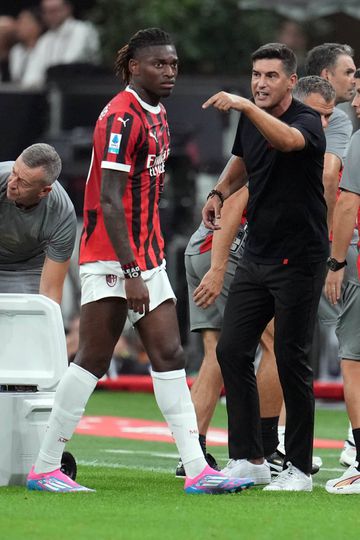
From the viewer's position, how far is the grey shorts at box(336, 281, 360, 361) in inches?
347

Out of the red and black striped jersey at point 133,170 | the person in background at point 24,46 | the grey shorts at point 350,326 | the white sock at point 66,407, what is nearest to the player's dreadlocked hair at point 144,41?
the red and black striped jersey at point 133,170

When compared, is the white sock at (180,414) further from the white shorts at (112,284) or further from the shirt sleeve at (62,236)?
the shirt sleeve at (62,236)

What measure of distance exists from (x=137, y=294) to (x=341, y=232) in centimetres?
148

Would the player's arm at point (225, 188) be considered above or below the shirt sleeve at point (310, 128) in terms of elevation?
below

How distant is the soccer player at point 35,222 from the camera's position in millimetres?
8352

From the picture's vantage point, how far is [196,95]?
54.7 ft

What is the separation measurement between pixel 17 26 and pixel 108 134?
37.8 feet

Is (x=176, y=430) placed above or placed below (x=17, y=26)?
below

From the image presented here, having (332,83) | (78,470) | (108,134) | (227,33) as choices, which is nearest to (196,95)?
(227,33)

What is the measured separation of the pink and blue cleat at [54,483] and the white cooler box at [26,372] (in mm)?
371

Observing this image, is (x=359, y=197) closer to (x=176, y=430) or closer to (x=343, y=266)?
(x=343, y=266)

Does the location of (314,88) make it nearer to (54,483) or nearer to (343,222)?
(343,222)

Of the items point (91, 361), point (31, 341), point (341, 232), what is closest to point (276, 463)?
point (341, 232)

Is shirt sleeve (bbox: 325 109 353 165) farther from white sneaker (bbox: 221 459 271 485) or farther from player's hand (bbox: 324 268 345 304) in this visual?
white sneaker (bbox: 221 459 271 485)
